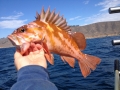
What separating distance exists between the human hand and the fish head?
15 centimetres

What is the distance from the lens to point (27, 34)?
2.81 m

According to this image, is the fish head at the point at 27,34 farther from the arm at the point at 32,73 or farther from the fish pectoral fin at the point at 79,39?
the fish pectoral fin at the point at 79,39

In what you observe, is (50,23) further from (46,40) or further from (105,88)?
(105,88)

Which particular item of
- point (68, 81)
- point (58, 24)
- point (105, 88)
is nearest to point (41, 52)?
point (58, 24)

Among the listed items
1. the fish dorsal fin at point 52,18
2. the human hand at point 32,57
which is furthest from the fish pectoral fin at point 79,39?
the human hand at point 32,57

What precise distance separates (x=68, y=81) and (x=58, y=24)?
10.1 meters

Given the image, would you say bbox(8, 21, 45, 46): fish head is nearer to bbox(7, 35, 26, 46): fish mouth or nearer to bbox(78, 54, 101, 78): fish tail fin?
bbox(7, 35, 26, 46): fish mouth

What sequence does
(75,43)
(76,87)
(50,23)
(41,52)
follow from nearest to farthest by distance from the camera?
(41,52) < (50,23) < (75,43) < (76,87)

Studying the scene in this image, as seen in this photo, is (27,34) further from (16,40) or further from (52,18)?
(52,18)

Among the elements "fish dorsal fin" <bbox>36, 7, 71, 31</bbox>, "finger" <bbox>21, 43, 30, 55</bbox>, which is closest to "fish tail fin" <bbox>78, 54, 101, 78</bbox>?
"fish dorsal fin" <bbox>36, 7, 71, 31</bbox>

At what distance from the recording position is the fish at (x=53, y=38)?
2.74m

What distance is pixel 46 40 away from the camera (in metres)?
2.94

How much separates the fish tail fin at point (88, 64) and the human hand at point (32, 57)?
45.5 inches

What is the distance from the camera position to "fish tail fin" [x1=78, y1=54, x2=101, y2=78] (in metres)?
3.35
